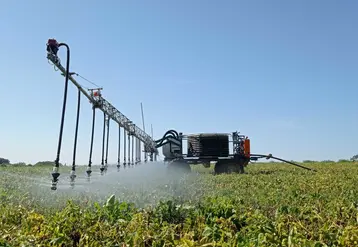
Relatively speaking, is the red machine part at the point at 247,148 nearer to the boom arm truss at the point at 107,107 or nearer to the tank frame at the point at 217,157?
the tank frame at the point at 217,157

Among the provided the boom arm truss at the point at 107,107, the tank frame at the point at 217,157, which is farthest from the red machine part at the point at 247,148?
the boom arm truss at the point at 107,107

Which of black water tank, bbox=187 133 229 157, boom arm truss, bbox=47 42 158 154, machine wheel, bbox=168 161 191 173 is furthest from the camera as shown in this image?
black water tank, bbox=187 133 229 157

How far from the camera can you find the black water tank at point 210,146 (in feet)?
64.7

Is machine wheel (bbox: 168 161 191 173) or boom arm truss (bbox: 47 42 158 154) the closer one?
boom arm truss (bbox: 47 42 158 154)

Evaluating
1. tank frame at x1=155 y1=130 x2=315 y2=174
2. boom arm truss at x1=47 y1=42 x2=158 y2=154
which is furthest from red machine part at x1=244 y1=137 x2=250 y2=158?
boom arm truss at x1=47 y1=42 x2=158 y2=154

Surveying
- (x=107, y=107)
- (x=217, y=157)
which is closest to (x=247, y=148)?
(x=217, y=157)

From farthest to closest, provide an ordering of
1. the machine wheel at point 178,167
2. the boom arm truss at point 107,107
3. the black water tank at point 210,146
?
the black water tank at point 210,146 → the machine wheel at point 178,167 → the boom arm truss at point 107,107

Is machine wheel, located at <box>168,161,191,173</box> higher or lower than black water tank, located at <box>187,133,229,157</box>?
lower

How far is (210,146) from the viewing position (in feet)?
64.7

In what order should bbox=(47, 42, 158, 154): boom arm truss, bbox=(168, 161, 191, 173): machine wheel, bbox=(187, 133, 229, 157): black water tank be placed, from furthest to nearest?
bbox=(187, 133, 229, 157): black water tank
bbox=(168, 161, 191, 173): machine wheel
bbox=(47, 42, 158, 154): boom arm truss

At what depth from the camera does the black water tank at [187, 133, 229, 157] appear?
1972cm

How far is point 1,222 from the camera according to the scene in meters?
4.18

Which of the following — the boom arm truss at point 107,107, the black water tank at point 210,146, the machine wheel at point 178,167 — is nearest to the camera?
the boom arm truss at point 107,107

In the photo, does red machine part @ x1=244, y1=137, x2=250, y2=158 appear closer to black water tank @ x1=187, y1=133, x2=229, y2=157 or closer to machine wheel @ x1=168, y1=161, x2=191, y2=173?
black water tank @ x1=187, y1=133, x2=229, y2=157
